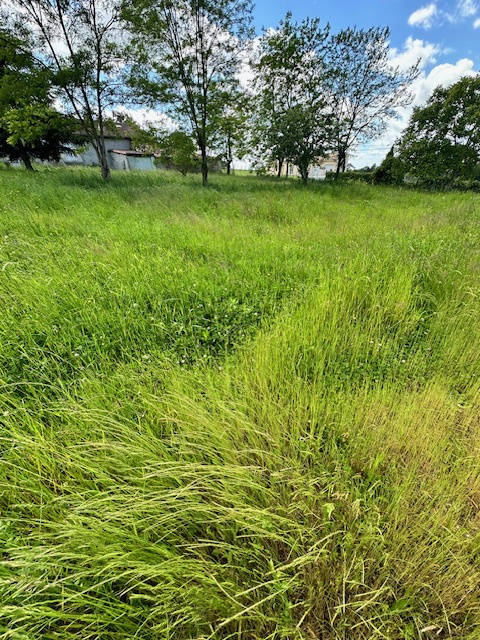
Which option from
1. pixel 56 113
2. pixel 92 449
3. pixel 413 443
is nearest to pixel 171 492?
pixel 92 449

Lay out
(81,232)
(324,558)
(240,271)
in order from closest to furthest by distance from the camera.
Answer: (324,558), (240,271), (81,232)

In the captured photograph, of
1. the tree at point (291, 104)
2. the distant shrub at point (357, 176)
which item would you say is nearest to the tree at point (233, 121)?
the tree at point (291, 104)

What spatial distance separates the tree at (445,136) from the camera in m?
15.0

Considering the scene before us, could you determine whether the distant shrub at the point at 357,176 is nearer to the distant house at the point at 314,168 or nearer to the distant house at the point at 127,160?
the distant house at the point at 314,168

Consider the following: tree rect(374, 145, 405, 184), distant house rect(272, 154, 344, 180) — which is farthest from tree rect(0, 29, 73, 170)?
tree rect(374, 145, 405, 184)

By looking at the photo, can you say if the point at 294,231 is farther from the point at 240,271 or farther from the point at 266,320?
the point at 266,320

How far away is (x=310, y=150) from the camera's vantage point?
12.9 meters

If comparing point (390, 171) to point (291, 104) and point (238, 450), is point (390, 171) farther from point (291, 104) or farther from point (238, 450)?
point (238, 450)

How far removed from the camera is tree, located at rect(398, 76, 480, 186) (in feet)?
49.2

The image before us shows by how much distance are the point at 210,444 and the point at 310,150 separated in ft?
50.1

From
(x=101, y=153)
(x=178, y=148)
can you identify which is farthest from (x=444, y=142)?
(x=101, y=153)

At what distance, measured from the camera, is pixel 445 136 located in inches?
637

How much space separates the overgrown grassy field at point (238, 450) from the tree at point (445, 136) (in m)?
19.0

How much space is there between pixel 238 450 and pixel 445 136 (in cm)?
2320
